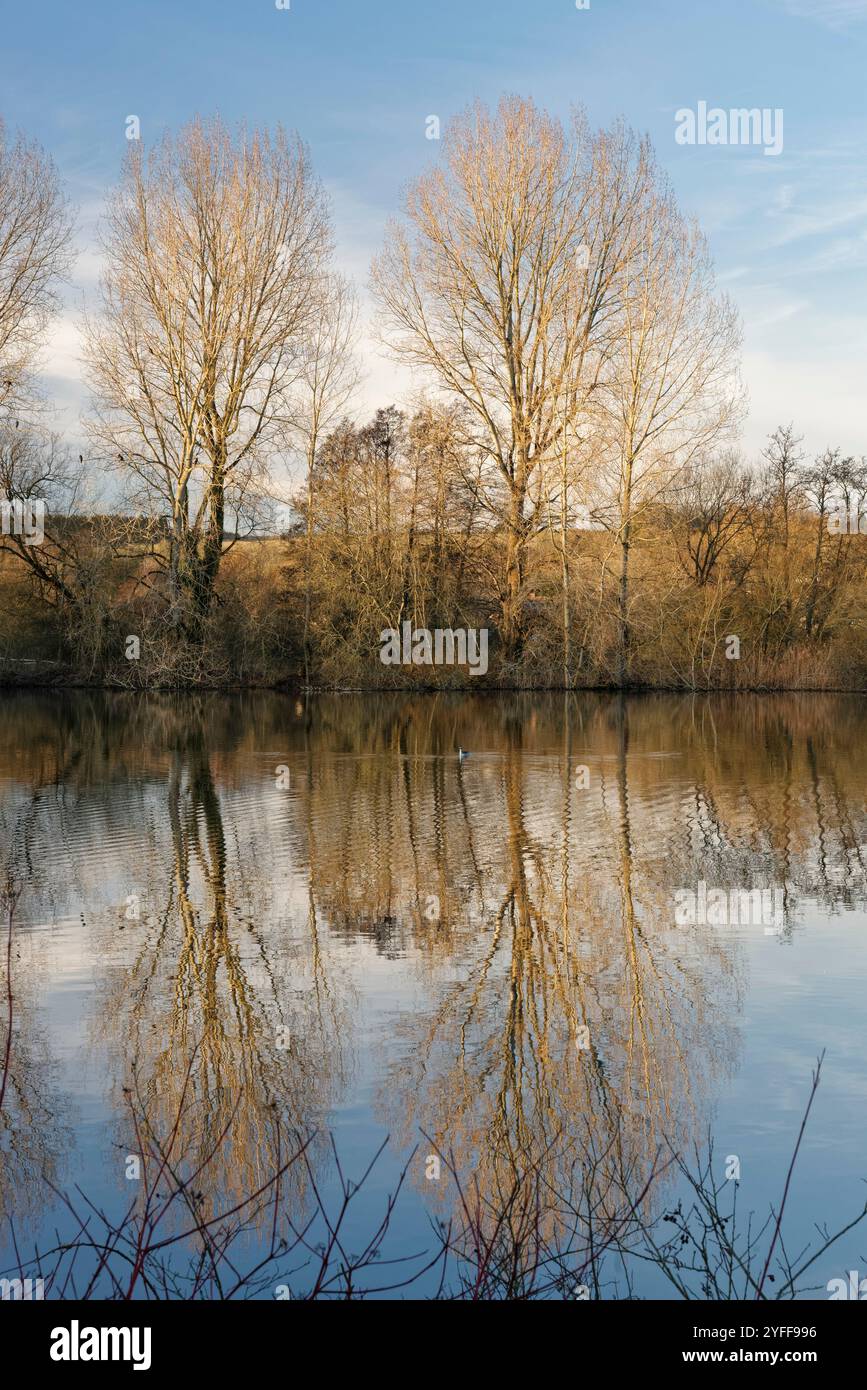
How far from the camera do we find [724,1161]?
14.9 feet

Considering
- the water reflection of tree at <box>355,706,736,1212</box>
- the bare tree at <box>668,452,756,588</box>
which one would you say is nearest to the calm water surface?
the water reflection of tree at <box>355,706,736,1212</box>

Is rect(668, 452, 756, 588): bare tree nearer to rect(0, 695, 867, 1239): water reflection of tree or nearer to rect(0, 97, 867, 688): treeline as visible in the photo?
rect(0, 97, 867, 688): treeline

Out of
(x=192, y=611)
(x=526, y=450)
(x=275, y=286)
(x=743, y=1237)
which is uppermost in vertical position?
(x=275, y=286)

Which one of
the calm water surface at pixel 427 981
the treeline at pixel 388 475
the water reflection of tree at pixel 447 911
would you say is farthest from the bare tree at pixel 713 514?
the calm water surface at pixel 427 981

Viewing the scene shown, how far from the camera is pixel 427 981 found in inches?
274

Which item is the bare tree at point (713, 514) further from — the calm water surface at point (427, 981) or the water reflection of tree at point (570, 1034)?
the water reflection of tree at point (570, 1034)

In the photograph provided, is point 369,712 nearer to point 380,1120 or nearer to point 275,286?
point 275,286

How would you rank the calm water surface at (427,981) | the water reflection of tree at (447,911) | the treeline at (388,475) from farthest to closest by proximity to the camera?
the treeline at (388,475)
the water reflection of tree at (447,911)
the calm water surface at (427,981)

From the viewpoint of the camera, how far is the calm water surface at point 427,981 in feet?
15.4

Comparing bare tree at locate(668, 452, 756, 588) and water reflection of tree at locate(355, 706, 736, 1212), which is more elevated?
bare tree at locate(668, 452, 756, 588)

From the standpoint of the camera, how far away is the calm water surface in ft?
15.4

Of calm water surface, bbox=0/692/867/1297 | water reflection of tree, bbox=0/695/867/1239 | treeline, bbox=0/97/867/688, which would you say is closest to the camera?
calm water surface, bbox=0/692/867/1297

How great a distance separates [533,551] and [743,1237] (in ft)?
115
